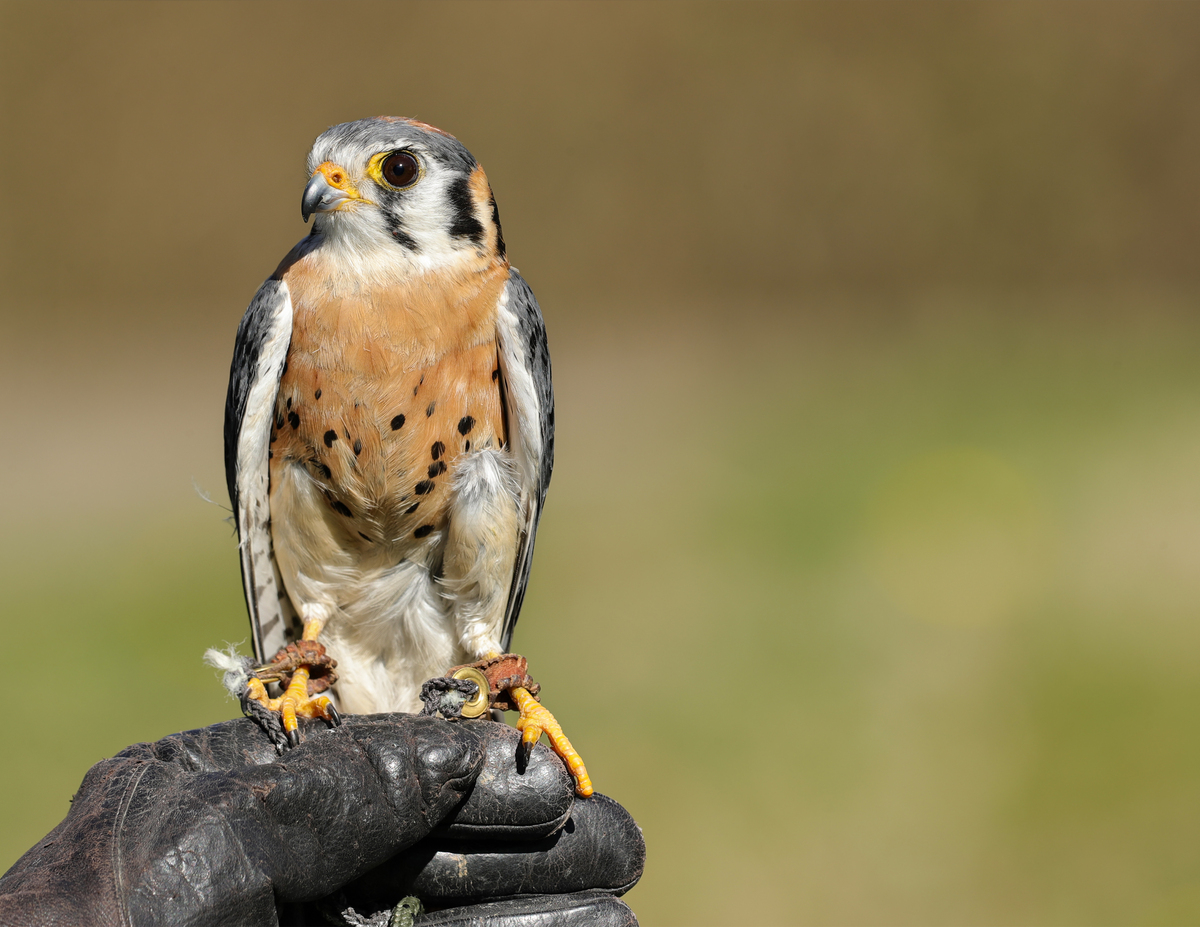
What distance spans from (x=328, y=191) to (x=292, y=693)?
47.9 inches

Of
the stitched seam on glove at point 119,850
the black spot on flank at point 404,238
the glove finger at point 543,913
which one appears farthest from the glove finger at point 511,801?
the black spot on flank at point 404,238

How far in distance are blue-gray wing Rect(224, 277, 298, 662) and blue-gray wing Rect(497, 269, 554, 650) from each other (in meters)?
0.56

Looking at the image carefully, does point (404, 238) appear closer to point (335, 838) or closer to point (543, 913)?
point (335, 838)

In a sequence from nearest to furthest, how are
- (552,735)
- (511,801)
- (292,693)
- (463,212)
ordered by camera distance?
(511,801) → (552,735) → (292,693) → (463,212)

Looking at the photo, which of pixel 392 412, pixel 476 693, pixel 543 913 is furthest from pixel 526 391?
pixel 543 913

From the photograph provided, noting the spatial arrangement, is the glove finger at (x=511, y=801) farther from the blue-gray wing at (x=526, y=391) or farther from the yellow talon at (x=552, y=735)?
the blue-gray wing at (x=526, y=391)

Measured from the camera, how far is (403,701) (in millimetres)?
2934

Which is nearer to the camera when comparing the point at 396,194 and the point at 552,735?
the point at 552,735

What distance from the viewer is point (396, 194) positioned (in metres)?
2.31

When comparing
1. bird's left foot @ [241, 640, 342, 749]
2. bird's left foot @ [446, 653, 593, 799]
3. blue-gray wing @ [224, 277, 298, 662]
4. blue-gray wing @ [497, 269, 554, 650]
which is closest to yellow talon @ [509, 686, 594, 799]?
bird's left foot @ [446, 653, 593, 799]

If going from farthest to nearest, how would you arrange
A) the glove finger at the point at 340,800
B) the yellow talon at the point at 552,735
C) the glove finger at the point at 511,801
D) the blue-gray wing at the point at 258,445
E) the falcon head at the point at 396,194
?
the blue-gray wing at the point at 258,445, the falcon head at the point at 396,194, the yellow talon at the point at 552,735, the glove finger at the point at 511,801, the glove finger at the point at 340,800

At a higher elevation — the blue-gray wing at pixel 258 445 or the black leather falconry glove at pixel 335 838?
the blue-gray wing at pixel 258 445

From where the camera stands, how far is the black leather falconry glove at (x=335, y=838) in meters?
1.60

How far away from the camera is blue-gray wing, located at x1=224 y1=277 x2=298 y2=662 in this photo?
2379 mm
